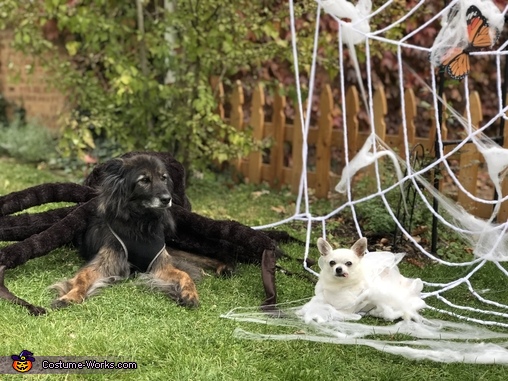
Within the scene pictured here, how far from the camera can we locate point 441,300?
12.6 ft

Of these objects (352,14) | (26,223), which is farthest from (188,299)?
(352,14)

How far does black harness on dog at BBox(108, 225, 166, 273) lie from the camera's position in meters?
3.90

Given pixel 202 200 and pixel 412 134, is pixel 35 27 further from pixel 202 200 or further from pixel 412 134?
pixel 412 134

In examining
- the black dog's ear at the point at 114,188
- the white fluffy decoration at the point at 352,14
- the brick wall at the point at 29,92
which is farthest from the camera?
the brick wall at the point at 29,92

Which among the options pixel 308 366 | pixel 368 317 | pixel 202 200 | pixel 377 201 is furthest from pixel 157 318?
pixel 202 200

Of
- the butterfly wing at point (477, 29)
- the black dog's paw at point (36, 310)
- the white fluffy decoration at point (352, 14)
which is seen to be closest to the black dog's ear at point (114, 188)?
the black dog's paw at point (36, 310)

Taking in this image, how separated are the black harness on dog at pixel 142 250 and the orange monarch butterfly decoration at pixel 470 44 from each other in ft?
7.40

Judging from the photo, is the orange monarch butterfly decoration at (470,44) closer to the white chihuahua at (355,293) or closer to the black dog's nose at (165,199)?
the white chihuahua at (355,293)

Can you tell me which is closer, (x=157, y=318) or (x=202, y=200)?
(x=157, y=318)

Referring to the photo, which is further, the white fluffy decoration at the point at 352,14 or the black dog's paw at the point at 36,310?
the white fluffy decoration at the point at 352,14

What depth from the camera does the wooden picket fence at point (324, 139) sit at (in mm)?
5734

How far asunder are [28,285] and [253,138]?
3.72 meters

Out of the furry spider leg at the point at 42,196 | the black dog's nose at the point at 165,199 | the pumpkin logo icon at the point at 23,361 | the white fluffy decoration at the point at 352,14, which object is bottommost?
the pumpkin logo icon at the point at 23,361

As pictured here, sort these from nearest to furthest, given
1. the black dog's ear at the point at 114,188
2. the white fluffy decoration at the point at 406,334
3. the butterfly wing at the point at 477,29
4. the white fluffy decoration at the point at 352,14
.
Answer: the white fluffy decoration at the point at 406,334, the butterfly wing at the point at 477,29, the black dog's ear at the point at 114,188, the white fluffy decoration at the point at 352,14
